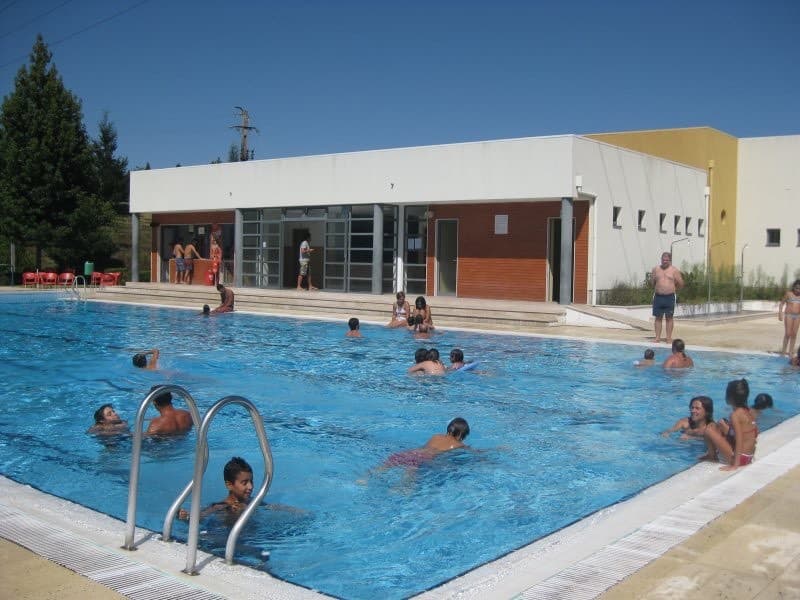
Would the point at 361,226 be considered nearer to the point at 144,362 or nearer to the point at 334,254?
the point at 334,254

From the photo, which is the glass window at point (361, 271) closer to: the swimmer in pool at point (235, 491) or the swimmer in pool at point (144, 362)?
the swimmer in pool at point (144, 362)

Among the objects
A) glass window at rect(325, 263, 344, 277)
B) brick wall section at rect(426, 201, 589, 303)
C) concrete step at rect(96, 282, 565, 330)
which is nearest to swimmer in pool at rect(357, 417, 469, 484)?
concrete step at rect(96, 282, 565, 330)

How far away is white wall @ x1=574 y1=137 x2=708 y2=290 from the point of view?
21969mm

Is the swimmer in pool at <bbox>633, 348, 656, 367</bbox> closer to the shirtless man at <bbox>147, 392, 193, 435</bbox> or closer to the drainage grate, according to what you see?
the shirtless man at <bbox>147, 392, 193, 435</bbox>

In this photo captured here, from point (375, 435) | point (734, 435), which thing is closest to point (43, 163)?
point (375, 435)

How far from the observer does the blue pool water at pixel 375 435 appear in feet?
19.8

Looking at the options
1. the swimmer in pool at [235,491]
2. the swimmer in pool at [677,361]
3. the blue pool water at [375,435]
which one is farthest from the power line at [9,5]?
the swimmer in pool at [235,491]

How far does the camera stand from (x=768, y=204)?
1174 inches

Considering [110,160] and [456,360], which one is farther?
[110,160]

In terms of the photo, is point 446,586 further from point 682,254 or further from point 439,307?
point 682,254

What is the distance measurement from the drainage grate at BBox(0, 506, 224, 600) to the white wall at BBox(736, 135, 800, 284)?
93.7 feet

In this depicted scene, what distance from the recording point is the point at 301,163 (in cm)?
2722

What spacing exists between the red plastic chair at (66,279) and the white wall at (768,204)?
89.2ft

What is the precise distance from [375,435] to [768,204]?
993 inches
